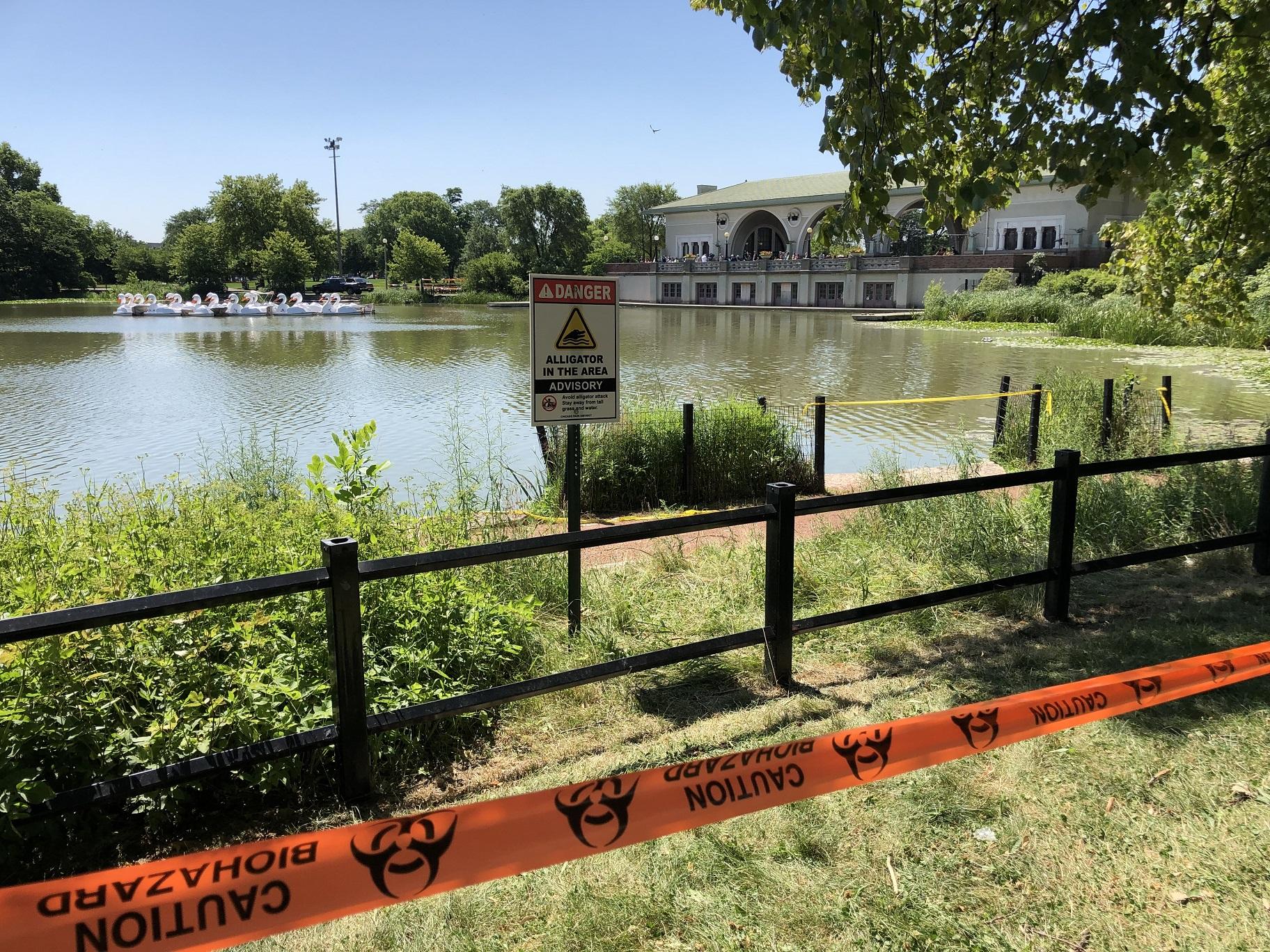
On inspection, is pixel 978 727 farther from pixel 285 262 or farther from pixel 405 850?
pixel 285 262

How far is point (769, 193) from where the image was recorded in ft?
252

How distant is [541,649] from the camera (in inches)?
189

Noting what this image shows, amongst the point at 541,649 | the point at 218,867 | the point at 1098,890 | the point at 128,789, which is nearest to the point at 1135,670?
the point at 1098,890

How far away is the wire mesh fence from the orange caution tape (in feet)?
21.0

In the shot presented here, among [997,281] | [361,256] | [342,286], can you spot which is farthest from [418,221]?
[997,281]

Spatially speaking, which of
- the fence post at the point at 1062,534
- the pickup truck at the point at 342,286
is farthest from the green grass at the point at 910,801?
the pickup truck at the point at 342,286

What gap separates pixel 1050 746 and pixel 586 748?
192 cm

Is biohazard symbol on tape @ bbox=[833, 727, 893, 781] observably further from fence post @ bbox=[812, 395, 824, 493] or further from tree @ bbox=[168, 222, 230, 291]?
tree @ bbox=[168, 222, 230, 291]

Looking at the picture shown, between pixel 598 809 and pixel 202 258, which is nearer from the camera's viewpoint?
pixel 598 809

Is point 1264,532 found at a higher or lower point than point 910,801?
higher

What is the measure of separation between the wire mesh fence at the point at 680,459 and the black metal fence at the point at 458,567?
5.07 metres

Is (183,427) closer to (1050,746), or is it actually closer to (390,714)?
(390,714)

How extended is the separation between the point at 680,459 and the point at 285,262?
294 feet

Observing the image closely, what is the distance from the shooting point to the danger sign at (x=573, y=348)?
4992mm
